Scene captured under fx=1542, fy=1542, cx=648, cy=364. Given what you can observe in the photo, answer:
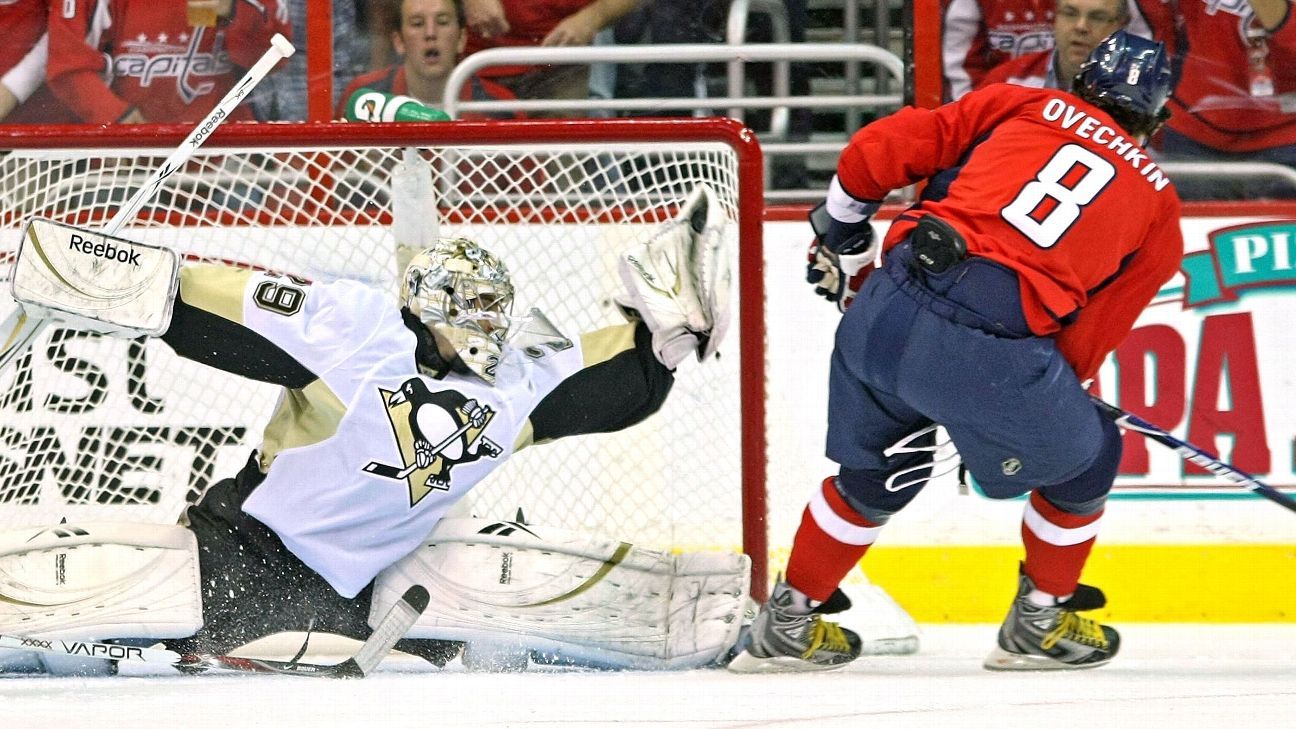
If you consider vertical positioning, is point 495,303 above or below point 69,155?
below

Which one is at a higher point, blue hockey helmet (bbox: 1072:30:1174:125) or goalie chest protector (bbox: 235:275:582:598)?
blue hockey helmet (bbox: 1072:30:1174:125)

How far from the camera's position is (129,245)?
2439 mm

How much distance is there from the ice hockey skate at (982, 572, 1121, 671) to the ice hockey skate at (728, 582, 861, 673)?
290 millimetres

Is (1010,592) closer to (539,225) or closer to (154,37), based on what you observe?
(539,225)

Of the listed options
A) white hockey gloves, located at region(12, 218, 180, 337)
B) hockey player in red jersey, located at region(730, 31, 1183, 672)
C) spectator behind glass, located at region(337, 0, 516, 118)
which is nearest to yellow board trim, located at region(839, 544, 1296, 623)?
hockey player in red jersey, located at region(730, 31, 1183, 672)

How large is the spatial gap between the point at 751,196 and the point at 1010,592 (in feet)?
3.81

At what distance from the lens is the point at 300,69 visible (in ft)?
11.9

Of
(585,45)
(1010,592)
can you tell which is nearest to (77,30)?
(585,45)

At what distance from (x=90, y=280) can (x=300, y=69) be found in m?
1.34

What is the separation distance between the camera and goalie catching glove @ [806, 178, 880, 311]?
2.61 m

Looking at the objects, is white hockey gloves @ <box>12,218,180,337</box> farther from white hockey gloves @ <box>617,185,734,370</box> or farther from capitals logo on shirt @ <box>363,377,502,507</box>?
white hockey gloves @ <box>617,185,734,370</box>

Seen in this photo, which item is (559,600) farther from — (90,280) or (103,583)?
(90,280)

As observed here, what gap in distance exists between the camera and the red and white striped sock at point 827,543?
2.68m

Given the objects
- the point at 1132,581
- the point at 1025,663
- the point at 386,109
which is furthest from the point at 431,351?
the point at 1132,581
